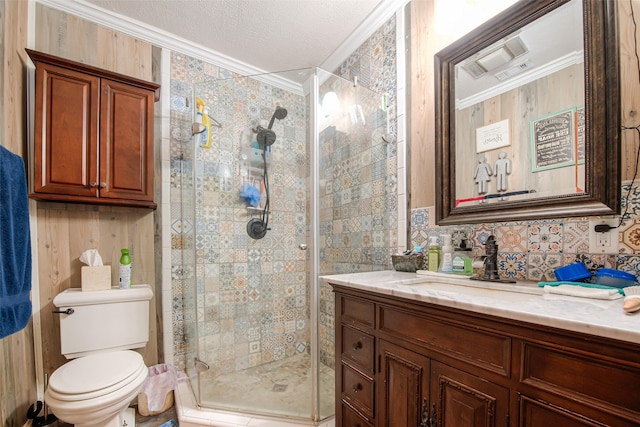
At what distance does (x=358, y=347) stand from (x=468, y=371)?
18.6 inches

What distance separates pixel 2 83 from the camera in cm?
138

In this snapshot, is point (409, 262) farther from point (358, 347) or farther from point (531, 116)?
point (531, 116)

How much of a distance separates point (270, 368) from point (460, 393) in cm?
153

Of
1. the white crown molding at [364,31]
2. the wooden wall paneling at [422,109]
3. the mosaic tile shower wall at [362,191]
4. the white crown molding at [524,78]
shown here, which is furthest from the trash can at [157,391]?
the white crown molding at [364,31]

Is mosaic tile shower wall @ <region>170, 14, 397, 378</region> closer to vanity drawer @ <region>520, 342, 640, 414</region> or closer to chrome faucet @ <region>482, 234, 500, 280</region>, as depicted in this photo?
chrome faucet @ <region>482, 234, 500, 280</region>

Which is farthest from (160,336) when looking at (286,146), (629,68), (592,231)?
(629,68)

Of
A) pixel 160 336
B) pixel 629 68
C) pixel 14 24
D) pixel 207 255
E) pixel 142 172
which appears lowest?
pixel 160 336

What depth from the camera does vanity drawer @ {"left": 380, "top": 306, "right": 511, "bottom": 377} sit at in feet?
2.31

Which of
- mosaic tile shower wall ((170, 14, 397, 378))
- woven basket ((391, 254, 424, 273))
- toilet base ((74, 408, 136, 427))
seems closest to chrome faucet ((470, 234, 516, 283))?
woven basket ((391, 254, 424, 273))

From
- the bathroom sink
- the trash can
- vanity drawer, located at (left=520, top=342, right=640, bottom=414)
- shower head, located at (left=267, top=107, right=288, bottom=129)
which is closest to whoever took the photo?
vanity drawer, located at (left=520, top=342, right=640, bottom=414)

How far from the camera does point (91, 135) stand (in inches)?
65.7

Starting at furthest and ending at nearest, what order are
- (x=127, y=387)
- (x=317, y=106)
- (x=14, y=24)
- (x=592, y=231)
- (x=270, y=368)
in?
(x=270, y=368) < (x=317, y=106) < (x=14, y=24) < (x=127, y=387) < (x=592, y=231)

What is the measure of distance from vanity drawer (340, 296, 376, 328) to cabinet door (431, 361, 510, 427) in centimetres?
28

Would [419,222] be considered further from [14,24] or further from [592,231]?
[14,24]
